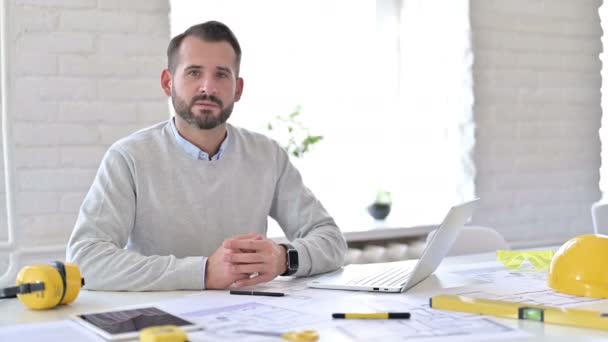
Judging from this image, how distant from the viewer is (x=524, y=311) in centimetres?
133

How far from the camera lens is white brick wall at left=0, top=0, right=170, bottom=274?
248 centimetres

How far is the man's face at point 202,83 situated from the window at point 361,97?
1.11m

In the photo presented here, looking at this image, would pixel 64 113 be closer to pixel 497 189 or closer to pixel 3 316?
pixel 3 316

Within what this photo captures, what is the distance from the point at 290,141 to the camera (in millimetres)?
3250

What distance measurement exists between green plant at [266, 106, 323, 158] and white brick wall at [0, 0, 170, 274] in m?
0.67

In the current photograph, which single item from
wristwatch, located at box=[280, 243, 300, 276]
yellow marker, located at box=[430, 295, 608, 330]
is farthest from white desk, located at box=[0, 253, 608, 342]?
wristwatch, located at box=[280, 243, 300, 276]

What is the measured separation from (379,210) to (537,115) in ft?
2.88

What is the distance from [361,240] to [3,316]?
1.87 m

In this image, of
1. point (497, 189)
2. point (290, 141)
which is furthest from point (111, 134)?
point (497, 189)

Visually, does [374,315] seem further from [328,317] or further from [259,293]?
[259,293]

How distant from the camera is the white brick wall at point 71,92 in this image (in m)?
2.48

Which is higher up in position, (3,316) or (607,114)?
(607,114)

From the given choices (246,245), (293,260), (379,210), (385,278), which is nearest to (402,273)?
(385,278)

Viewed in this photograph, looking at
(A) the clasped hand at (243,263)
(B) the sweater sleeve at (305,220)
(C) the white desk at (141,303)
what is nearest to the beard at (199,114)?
(B) the sweater sleeve at (305,220)
